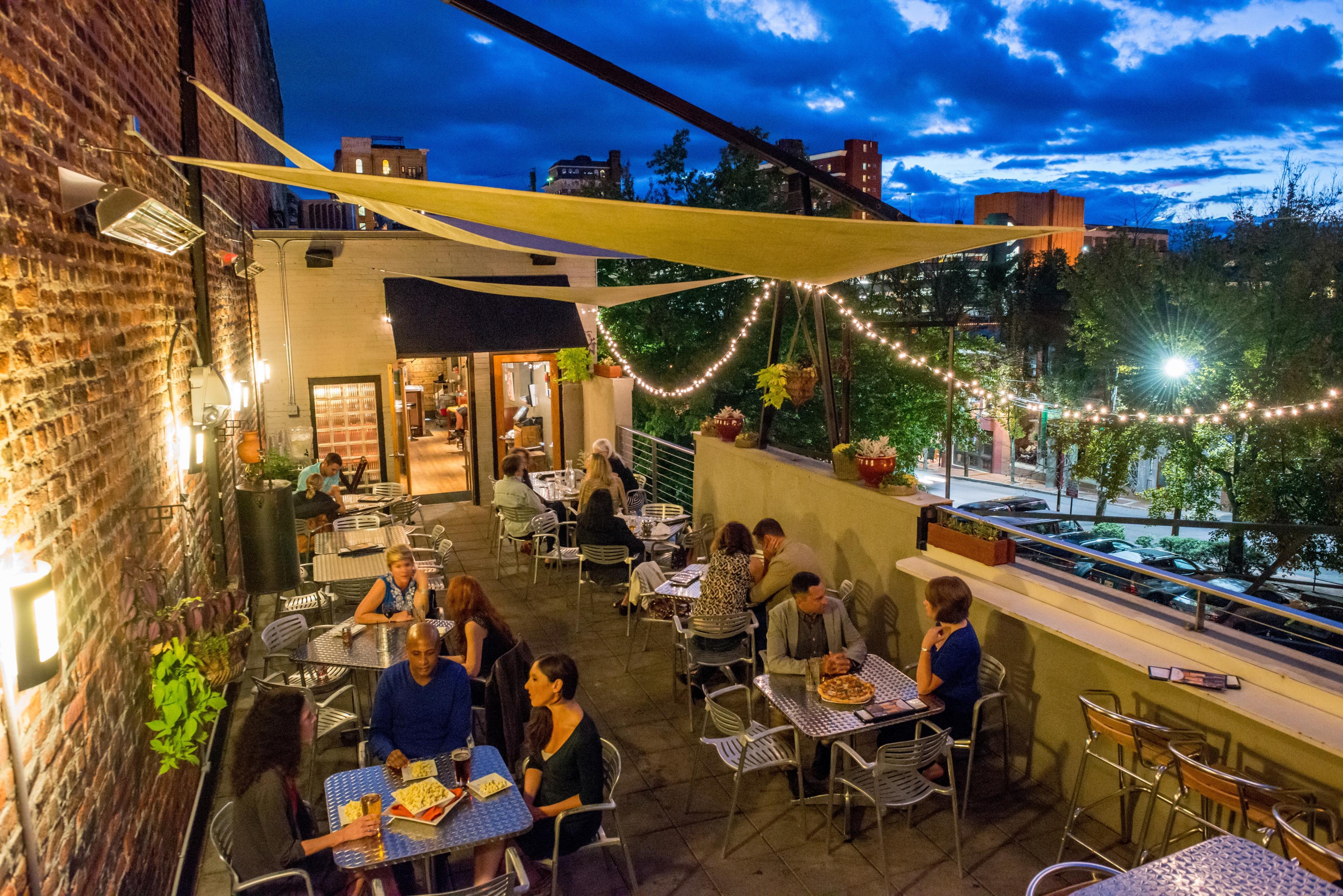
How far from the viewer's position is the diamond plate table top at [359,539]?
22.8ft

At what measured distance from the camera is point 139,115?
3.86 m

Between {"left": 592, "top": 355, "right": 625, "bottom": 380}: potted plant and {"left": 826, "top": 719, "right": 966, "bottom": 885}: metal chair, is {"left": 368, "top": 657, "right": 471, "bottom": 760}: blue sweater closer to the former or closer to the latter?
{"left": 826, "top": 719, "right": 966, "bottom": 885}: metal chair

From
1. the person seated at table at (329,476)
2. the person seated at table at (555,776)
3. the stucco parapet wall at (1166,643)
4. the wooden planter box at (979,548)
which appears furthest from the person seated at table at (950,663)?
the person seated at table at (329,476)

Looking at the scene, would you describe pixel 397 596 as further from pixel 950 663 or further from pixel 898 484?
pixel 898 484

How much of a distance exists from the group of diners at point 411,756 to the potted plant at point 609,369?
23.3ft

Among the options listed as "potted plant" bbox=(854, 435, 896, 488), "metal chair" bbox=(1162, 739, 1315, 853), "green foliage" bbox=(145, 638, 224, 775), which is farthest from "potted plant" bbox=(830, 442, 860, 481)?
"green foliage" bbox=(145, 638, 224, 775)

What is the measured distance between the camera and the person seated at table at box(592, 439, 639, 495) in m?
8.40

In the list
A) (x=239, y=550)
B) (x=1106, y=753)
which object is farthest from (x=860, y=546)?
(x=239, y=550)

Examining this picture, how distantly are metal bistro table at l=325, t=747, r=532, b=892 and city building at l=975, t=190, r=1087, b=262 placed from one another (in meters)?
44.1

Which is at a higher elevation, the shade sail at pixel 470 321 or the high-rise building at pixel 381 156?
the high-rise building at pixel 381 156

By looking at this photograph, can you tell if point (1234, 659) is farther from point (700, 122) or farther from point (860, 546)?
point (700, 122)

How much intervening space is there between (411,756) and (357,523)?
4.42 metres

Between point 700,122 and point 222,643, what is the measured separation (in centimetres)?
394

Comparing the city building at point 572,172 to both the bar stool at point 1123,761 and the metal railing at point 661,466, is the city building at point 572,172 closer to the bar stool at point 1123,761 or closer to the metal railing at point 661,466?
the metal railing at point 661,466
